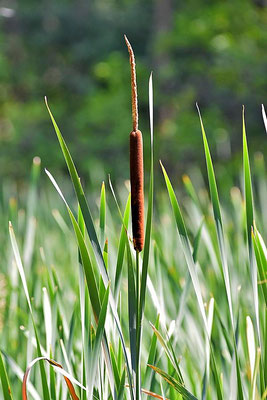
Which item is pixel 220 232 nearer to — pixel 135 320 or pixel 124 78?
pixel 135 320

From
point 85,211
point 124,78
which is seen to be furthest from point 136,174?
point 124,78

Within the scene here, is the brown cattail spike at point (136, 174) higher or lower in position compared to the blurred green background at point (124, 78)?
lower

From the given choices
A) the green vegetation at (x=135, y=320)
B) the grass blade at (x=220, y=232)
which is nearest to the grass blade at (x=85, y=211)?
the green vegetation at (x=135, y=320)

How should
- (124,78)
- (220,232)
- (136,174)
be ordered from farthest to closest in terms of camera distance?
(124,78) < (220,232) < (136,174)

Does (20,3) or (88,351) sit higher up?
(20,3)

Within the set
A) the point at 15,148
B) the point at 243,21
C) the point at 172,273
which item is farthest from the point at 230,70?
the point at 172,273

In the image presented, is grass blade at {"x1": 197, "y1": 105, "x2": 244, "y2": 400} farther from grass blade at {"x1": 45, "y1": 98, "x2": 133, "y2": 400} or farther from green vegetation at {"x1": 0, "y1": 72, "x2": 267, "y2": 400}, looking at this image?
grass blade at {"x1": 45, "y1": 98, "x2": 133, "y2": 400}

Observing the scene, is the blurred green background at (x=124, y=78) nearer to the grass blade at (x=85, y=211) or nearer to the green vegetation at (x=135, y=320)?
the green vegetation at (x=135, y=320)

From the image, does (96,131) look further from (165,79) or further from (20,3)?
(20,3)

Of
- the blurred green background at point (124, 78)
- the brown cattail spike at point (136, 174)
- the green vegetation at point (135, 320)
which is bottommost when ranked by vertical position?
the green vegetation at point (135, 320)
